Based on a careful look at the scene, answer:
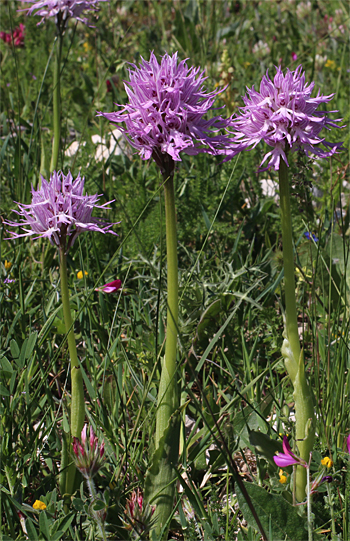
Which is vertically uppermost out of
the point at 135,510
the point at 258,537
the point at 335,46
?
the point at 335,46

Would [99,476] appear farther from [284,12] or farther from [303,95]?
[284,12]

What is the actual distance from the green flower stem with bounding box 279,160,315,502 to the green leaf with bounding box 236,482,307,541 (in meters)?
0.09

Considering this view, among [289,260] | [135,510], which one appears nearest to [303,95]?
[289,260]

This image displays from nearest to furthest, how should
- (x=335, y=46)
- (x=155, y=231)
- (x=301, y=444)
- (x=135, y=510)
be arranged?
(x=135, y=510) → (x=301, y=444) → (x=155, y=231) → (x=335, y=46)

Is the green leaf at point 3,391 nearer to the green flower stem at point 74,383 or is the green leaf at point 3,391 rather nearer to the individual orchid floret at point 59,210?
the green flower stem at point 74,383

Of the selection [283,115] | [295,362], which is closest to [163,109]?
[283,115]

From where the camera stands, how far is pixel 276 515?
1358 mm

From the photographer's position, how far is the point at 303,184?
1627 mm

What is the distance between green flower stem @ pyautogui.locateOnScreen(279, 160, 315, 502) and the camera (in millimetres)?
1376

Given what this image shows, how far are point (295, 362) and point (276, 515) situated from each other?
40 cm

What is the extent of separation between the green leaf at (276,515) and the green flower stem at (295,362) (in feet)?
0.31

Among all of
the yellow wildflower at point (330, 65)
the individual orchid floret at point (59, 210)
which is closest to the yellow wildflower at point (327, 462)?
the individual orchid floret at point (59, 210)

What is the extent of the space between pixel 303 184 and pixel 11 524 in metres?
1.27

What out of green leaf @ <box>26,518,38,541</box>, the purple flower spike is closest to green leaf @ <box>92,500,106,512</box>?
green leaf @ <box>26,518,38,541</box>
